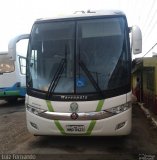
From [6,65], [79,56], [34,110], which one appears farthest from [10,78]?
[79,56]

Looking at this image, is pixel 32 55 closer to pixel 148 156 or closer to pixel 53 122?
pixel 53 122

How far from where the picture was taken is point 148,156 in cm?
735

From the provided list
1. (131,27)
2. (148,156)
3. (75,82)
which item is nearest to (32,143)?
(75,82)

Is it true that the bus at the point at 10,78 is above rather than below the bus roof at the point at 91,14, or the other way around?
below

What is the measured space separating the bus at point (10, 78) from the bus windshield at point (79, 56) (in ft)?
33.5

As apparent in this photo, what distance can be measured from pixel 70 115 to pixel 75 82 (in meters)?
0.72

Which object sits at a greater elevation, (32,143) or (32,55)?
(32,55)

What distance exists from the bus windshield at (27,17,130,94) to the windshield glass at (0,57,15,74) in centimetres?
1042

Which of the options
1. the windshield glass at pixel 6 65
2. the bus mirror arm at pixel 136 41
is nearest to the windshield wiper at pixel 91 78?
the bus mirror arm at pixel 136 41

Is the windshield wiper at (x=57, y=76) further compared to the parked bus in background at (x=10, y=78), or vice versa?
the parked bus in background at (x=10, y=78)

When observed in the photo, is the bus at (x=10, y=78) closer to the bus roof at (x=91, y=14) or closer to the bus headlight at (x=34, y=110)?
the bus roof at (x=91, y=14)

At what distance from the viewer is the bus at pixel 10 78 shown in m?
18.5

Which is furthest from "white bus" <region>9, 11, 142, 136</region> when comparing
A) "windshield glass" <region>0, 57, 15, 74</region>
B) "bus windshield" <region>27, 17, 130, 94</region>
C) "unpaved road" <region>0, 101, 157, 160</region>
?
"windshield glass" <region>0, 57, 15, 74</region>

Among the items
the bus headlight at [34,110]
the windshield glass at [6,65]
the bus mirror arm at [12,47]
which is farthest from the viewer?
the windshield glass at [6,65]
